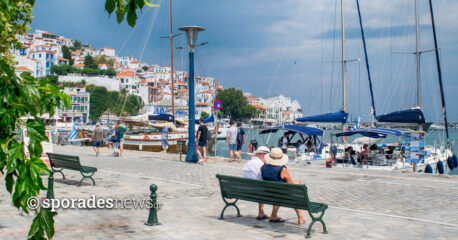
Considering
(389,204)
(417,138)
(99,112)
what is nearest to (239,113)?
(99,112)

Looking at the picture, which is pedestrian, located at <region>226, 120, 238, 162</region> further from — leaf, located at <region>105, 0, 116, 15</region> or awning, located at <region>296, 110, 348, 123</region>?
leaf, located at <region>105, 0, 116, 15</region>

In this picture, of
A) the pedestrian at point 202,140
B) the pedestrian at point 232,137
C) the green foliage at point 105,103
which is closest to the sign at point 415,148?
the pedestrian at point 232,137

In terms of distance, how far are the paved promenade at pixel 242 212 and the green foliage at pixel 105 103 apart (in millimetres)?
126405

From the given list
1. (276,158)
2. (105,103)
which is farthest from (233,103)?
(276,158)

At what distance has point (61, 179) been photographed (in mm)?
11641

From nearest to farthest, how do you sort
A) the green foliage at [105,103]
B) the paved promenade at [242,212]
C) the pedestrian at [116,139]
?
the paved promenade at [242,212], the pedestrian at [116,139], the green foliage at [105,103]

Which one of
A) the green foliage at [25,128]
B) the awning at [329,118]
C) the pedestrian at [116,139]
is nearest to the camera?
the green foliage at [25,128]

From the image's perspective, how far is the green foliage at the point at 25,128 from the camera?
2.38 meters

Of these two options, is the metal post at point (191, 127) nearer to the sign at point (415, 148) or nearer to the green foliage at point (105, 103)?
the sign at point (415, 148)

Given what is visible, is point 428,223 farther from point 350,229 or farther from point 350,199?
point 350,199

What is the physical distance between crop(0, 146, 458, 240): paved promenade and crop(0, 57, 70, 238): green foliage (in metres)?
3.78

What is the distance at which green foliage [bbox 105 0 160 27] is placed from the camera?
251 cm

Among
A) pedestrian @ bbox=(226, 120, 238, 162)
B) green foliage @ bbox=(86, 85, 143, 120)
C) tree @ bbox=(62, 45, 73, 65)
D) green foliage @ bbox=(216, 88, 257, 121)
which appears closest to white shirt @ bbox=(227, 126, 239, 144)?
pedestrian @ bbox=(226, 120, 238, 162)

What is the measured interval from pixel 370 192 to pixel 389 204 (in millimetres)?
1638
